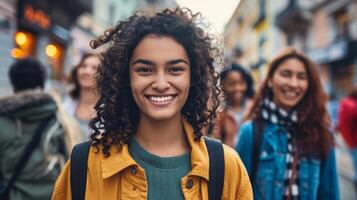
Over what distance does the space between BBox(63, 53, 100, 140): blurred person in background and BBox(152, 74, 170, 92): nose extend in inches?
89.8

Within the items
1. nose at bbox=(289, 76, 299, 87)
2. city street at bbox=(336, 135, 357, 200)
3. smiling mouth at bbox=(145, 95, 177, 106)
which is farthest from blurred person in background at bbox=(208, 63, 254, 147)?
smiling mouth at bbox=(145, 95, 177, 106)

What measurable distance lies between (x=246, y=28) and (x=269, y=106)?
136 feet

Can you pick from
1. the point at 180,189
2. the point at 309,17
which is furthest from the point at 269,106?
the point at 309,17

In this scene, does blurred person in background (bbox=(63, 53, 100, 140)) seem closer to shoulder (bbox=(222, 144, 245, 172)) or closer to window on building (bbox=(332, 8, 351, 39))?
shoulder (bbox=(222, 144, 245, 172))

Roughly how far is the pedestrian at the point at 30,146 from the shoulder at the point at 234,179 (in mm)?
1571

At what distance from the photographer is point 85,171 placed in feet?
5.07

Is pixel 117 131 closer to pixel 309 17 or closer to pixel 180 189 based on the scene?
pixel 180 189

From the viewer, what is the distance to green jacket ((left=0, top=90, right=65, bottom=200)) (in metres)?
2.66

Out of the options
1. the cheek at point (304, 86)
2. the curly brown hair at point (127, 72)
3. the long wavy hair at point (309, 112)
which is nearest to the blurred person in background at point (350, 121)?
the long wavy hair at point (309, 112)

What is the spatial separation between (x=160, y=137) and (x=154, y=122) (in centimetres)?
7

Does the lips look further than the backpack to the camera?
Yes

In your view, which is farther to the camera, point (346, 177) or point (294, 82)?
point (346, 177)

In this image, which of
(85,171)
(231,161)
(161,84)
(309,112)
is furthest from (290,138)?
(85,171)

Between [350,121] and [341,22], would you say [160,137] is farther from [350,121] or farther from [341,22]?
[341,22]
